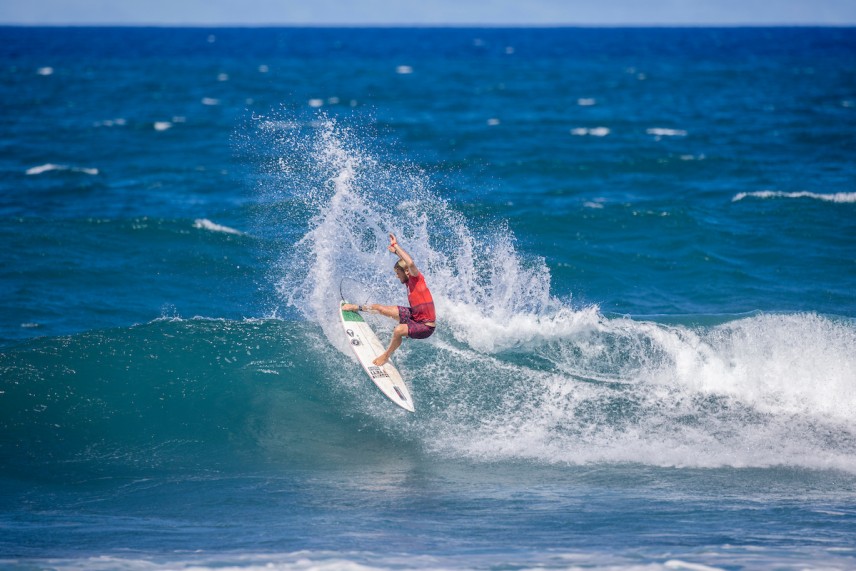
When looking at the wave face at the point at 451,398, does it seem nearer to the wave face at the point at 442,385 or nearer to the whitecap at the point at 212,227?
the wave face at the point at 442,385

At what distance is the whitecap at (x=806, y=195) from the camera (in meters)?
23.2

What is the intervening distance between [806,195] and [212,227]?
15.7 metres

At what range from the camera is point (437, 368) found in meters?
13.0

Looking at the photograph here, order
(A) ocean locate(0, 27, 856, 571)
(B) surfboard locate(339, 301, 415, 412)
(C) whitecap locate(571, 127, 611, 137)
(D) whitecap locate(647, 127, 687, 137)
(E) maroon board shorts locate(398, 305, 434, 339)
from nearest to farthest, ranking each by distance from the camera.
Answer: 1. (A) ocean locate(0, 27, 856, 571)
2. (E) maroon board shorts locate(398, 305, 434, 339)
3. (B) surfboard locate(339, 301, 415, 412)
4. (D) whitecap locate(647, 127, 687, 137)
5. (C) whitecap locate(571, 127, 611, 137)

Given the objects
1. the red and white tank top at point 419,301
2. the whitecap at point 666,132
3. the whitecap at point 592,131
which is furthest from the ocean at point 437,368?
the whitecap at point 592,131

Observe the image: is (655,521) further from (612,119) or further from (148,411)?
(612,119)

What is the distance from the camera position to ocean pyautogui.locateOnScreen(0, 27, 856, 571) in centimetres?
898

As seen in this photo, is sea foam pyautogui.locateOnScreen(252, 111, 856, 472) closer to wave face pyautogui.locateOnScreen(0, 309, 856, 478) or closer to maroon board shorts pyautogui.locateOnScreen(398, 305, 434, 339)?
wave face pyautogui.locateOnScreen(0, 309, 856, 478)

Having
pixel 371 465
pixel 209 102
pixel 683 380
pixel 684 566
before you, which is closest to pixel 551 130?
pixel 209 102

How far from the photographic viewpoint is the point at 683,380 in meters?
12.7

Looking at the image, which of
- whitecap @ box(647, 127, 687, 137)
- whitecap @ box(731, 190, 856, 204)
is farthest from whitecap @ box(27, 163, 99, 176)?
whitecap @ box(647, 127, 687, 137)

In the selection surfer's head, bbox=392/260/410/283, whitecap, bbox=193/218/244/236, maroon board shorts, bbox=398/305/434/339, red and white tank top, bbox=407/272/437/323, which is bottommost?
maroon board shorts, bbox=398/305/434/339

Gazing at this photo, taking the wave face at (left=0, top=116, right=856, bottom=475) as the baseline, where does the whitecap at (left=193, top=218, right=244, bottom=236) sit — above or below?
above

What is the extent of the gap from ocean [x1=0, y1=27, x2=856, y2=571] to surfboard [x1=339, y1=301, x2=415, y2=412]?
14.4 inches
